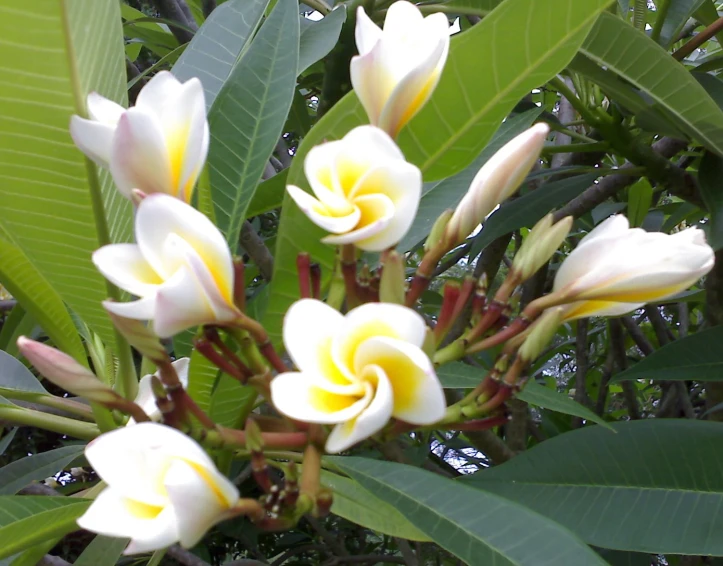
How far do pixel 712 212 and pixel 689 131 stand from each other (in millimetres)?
152

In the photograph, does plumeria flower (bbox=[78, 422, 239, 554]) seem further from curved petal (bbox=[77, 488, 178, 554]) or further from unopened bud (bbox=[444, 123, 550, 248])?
unopened bud (bbox=[444, 123, 550, 248])

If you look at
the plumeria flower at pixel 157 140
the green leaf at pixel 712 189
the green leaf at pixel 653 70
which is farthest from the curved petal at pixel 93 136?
the green leaf at pixel 712 189

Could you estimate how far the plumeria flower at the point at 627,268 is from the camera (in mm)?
452

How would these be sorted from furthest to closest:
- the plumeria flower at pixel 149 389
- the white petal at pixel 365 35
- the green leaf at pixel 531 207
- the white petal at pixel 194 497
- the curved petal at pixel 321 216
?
1. the green leaf at pixel 531 207
2. the plumeria flower at pixel 149 389
3. the white petal at pixel 365 35
4. the curved petal at pixel 321 216
5. the white petal at pixel 194 497

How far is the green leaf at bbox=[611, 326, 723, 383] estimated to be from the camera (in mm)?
1015

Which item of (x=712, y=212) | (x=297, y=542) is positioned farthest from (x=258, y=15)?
(x=297, y=542)

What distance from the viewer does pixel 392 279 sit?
452mm

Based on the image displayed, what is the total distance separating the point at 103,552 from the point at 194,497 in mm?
439

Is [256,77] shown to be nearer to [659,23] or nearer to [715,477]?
[715,477]

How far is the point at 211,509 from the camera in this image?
355mm

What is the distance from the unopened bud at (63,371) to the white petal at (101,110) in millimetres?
160

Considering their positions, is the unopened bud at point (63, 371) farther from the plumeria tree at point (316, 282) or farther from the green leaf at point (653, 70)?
the green leaf at point (653, 70)

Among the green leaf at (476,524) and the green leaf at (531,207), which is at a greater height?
the green leaf at (531,207)

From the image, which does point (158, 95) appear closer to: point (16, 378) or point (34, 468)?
point (16, 378)
